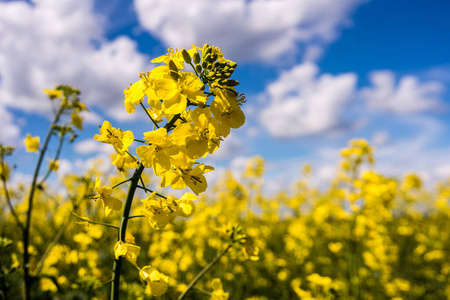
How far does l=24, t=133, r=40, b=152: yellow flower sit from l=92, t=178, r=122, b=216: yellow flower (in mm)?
2074

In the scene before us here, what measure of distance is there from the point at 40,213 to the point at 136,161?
846 centimetres

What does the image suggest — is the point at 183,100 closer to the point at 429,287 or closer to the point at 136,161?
the point at 136,161

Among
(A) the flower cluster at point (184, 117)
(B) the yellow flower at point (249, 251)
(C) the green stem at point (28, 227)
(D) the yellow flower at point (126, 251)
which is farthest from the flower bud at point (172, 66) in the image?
(C) the green stem at point (28, 227)

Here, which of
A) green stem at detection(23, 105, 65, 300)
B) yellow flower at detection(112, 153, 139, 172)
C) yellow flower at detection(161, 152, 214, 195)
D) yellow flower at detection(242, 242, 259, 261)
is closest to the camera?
yellow flower at detection(161, 152, 214, 195)

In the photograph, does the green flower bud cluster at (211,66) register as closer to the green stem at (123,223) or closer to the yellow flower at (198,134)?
the yellow flower at (198,134)

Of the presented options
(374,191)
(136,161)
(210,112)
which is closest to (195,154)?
(210,112)

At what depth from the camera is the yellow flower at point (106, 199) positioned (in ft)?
4.81

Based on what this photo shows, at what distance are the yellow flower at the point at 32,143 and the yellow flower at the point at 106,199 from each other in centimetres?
207

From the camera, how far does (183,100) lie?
135 cm

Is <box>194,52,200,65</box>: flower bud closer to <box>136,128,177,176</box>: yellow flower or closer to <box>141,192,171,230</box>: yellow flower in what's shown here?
<box>136,128,177,176</box>: yellow flower

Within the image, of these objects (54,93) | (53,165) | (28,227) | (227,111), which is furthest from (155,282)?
(54,93)

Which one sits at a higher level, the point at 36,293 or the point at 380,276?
the point at 380,276

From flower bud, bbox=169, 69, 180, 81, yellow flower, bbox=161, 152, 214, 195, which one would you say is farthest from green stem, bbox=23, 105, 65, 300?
flower bud, bbox=169, 69, 180, 81

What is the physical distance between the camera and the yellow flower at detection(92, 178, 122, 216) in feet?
4.81
